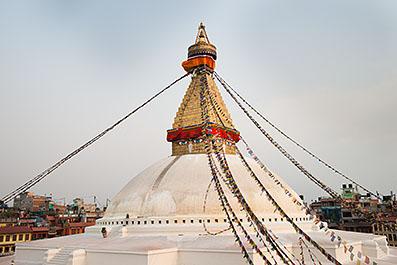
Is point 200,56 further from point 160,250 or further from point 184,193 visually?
point 160,250

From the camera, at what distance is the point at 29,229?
86.4 ft

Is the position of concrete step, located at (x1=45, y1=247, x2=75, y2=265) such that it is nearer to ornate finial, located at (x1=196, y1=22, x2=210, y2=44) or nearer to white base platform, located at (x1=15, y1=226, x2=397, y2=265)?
white base platform, located at (x1=15, y1=226, x2=397, y2=265)

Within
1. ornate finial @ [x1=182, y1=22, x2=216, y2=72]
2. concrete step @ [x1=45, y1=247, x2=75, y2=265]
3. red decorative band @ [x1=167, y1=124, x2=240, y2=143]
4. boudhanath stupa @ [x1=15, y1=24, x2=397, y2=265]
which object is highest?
ornate finial @ [x1=182, y1=22, x2=216, y2=72]

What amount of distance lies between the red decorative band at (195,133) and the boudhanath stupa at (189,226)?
44mm

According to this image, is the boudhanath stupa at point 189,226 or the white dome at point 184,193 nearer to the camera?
the boudhanath stupa at point 189,226

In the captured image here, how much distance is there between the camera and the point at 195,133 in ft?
48.1

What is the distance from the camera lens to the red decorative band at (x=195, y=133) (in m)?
14.5

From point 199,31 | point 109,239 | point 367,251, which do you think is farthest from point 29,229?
point 367,251

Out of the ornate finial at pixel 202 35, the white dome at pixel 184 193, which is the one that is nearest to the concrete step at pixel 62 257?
the white dome at pixel 184 193

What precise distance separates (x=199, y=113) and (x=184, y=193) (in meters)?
4.52

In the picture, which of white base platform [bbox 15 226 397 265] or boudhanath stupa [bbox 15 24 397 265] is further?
boudhanath stupa [bbox 15 24 397 265]

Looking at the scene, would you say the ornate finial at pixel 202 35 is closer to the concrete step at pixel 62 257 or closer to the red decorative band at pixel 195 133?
the red decorative band at pixel 195 133

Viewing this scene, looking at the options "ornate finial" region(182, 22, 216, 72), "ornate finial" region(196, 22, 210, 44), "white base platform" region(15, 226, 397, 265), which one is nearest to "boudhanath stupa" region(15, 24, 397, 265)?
"white base platform" region(15, 226, 397, 265)

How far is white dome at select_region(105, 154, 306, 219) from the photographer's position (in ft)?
37.6
